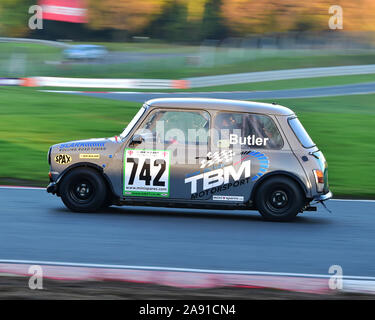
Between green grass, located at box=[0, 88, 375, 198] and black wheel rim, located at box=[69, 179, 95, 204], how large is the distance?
4027 mm

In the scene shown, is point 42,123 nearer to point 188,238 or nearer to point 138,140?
point 138,140

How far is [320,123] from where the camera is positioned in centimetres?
2361

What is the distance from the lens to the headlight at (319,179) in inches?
406

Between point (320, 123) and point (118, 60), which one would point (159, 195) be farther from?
point (118, 60)

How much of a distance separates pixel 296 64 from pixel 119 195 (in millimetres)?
40646

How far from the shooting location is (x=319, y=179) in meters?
10.3

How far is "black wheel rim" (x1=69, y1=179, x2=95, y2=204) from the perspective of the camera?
1045 cm

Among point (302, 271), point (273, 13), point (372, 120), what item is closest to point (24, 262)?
point (302, 271)
